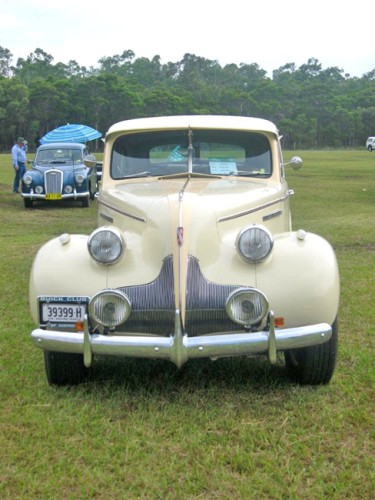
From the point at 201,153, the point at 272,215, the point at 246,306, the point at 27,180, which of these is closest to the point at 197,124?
the point at 201,153

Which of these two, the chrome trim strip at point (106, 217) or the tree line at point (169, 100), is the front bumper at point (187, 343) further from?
the tree line at point (169, 100)

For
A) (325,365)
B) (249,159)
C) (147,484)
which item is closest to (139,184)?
(249,159)

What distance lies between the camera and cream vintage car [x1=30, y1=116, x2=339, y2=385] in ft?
11.0

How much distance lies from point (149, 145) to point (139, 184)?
41 centimetres

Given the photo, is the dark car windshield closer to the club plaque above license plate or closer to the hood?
the hood

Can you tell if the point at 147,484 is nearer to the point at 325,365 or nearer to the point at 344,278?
the point at 325,365

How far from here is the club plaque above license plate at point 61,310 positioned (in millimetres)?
3484

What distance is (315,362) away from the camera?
368 centimetres

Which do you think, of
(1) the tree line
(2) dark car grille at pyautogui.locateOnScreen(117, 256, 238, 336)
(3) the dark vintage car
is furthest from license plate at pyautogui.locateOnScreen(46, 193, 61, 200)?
(1) the tree line

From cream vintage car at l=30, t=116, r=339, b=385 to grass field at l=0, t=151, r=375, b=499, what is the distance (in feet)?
0.89

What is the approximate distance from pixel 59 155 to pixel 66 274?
475 inches

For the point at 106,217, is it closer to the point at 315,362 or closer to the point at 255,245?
the point at 255,245

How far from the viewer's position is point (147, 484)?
9.09ft

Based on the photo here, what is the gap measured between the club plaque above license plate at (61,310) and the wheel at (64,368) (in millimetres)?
277
